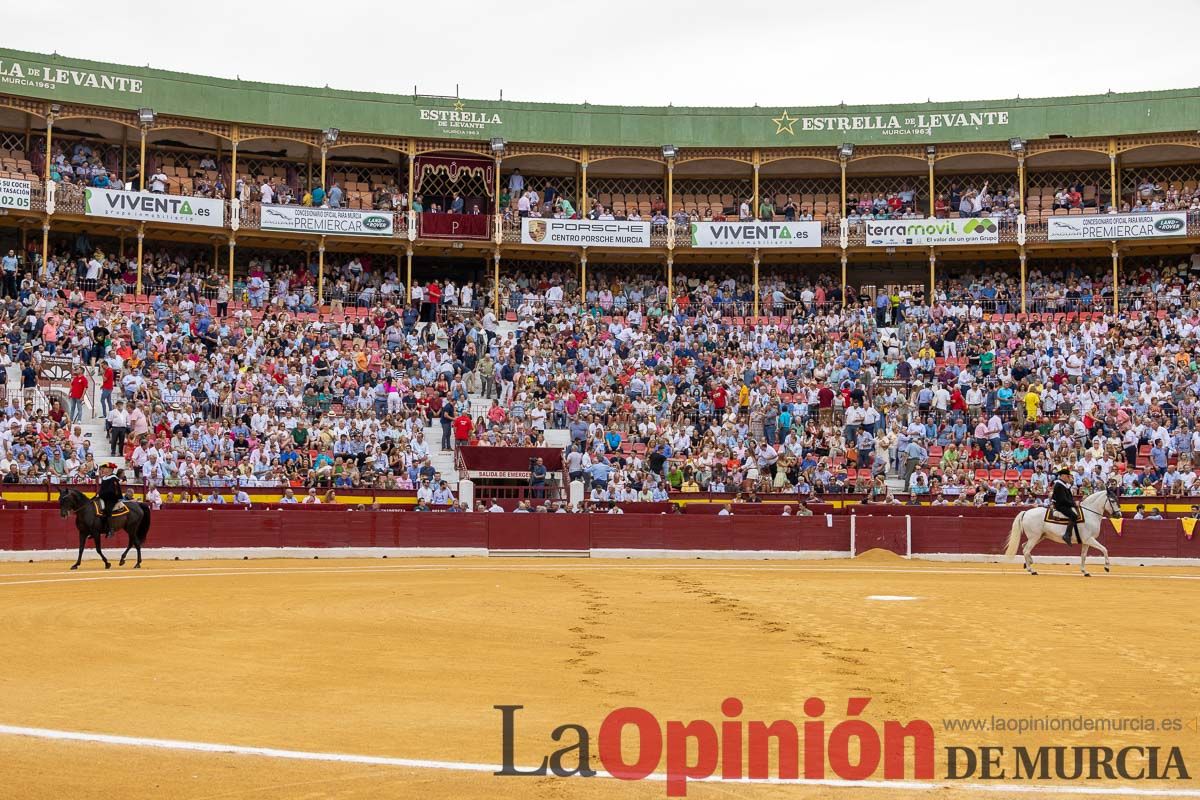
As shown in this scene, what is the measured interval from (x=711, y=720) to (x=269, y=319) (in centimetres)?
2926

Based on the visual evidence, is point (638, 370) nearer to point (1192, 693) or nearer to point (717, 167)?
point (717, 167)

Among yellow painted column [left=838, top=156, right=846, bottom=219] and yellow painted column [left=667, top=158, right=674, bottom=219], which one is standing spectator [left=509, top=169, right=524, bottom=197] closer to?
yellow painted column [left=667, top=158, right=674, bottom=219]

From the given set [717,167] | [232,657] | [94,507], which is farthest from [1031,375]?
[232,657]

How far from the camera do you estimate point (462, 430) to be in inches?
1286

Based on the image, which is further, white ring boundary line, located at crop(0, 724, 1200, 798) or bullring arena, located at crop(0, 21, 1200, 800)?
bullring arena, located at crop(0, 21, 1200, 800)

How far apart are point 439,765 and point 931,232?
37028mm

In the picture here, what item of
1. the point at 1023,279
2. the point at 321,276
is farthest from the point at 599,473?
the point at 1023,279

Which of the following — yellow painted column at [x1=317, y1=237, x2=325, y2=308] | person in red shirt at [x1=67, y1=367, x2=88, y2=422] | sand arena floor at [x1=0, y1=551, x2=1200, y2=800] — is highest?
yellow painted column at [x1=317, y1=237, x2=325, y2=308]

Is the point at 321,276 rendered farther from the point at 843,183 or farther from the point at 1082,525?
the point at 1082,525

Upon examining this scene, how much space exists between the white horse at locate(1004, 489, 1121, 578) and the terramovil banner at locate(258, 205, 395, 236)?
76.5 feet

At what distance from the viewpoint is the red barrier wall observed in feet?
93.0

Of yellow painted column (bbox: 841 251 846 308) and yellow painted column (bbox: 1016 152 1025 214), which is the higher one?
yellow painted column (bbox: 1016 152 1025 214)

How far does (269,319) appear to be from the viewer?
36.8 meters

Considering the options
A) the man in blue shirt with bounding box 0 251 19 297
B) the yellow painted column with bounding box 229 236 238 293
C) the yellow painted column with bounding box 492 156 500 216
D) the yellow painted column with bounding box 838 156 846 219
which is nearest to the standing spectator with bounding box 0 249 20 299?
the man in blue shirt with bounding box 0 251 19 297
